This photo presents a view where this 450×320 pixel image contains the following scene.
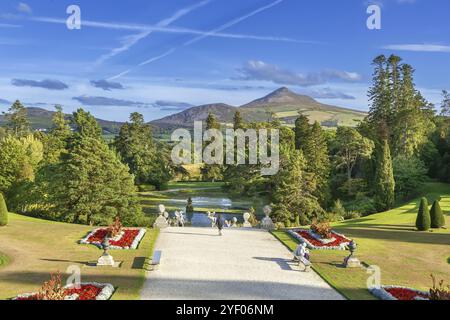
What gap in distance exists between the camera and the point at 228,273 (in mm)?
19406

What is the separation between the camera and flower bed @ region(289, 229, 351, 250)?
82.8 ft

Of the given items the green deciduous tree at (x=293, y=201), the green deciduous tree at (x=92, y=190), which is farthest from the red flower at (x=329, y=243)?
the green deciduous tree at (x=293, y=201)

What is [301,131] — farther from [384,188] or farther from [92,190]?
[92,190]

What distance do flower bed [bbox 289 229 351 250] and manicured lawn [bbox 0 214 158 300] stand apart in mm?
8372

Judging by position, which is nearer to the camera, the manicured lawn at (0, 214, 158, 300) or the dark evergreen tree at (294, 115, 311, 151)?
the manicured lawn at (0, 214, 158, 300)

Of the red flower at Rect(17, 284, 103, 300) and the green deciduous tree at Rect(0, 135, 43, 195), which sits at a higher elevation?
the green deciduous tree at Rect(0, 135, 43, 195)

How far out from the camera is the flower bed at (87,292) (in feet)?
49.6

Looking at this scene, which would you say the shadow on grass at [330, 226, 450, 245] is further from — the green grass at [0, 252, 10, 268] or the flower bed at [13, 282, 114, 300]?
the green grass at [0, 252, 10, 268]

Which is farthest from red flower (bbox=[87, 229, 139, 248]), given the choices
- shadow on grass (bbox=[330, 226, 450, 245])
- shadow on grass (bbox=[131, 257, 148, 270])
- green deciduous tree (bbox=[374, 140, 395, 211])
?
green deciduous tree (bbox=[374, 140, 395, 211])

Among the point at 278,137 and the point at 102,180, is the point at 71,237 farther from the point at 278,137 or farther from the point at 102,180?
the point at 278,137

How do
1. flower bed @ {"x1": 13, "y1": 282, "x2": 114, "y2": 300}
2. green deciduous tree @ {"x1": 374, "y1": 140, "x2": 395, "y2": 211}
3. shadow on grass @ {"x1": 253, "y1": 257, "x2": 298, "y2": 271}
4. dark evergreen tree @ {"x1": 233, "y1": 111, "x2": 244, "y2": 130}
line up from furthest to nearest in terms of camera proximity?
dark evergreen tree @ {"x1": 233, "y1": 111, "x2": 244, "y2": 130}, green deciduous tree @ {"x1": 374, "y1": 140, "x2": 395, "y2": 211}, shadow on grass @ {"x1": 253, "y1": 257, "x2": 298, "y2": 271}, flower bed @ {"x1": 13, "y1": 282, "x2": 114, "y2": 300}

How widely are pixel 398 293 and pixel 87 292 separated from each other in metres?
10.8

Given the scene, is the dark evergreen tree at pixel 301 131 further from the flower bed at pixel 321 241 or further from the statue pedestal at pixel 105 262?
the statue pedestal at pixel 105 262

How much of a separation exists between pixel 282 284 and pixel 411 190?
42.2 m
